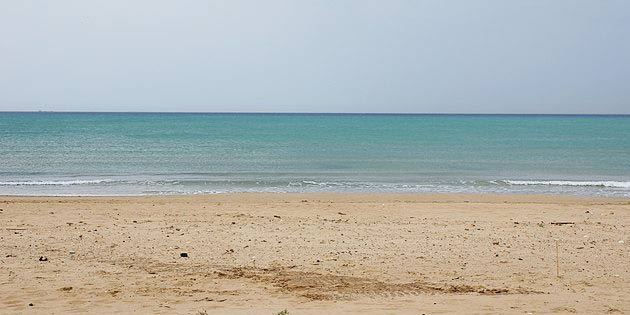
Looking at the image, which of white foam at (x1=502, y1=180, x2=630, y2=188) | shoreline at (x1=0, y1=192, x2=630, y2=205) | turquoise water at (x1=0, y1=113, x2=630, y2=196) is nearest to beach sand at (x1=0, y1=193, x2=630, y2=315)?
shoreline at (x1=0, y1=192, x2=630, y2=205)

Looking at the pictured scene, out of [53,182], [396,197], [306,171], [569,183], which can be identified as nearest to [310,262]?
[396,197]

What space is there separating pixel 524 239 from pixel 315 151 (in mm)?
35404

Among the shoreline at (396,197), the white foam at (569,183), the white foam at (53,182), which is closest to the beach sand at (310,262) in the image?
the shoreline at (396,197)

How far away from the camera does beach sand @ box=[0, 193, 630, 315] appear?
7.88m

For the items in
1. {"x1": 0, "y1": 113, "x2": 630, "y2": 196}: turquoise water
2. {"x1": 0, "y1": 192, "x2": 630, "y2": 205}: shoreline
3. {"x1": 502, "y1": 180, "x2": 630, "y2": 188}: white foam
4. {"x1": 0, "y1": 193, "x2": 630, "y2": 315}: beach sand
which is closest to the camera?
{"x1": 0, "y1": 193, "x2": 630, "y2": 315}: beach sand

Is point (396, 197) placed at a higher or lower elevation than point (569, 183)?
higher

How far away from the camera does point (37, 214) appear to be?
15648 millimetres

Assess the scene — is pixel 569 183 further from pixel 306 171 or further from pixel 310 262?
pixel 310 262

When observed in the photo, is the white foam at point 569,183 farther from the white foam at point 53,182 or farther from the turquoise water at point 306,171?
the white foam at point 53,182

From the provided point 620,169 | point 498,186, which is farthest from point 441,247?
point 620,169

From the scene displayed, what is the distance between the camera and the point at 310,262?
10094 millimetres

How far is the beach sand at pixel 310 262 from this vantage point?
7875 millimetres

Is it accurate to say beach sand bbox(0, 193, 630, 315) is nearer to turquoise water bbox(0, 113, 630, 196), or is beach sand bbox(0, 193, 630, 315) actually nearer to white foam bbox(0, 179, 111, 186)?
turquoise water bbox(0, 113, 630, 196)

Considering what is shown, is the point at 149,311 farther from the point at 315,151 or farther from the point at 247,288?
the point at 315,151
